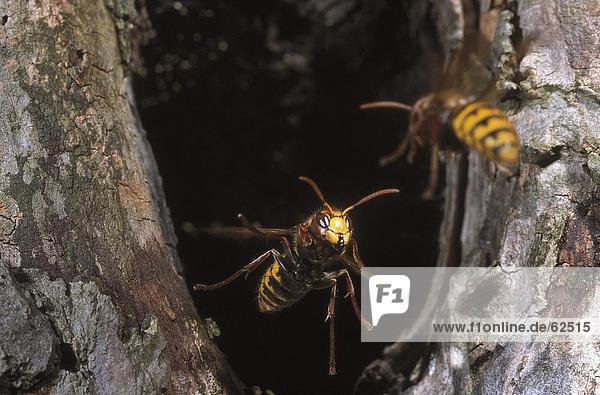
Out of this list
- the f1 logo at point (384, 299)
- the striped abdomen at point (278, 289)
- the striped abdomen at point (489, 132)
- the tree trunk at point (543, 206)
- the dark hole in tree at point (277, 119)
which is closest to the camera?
the tree trunk at point (543, 206)

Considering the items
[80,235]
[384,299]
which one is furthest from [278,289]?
[80,235]

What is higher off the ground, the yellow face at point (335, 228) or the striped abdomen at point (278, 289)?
the yellow face at point (335, 228)

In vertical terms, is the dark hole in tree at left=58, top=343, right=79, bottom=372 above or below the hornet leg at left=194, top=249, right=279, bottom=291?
below

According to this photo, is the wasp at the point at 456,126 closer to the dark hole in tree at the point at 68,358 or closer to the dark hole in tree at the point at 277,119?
the dark hole in tree at the point at 277,119

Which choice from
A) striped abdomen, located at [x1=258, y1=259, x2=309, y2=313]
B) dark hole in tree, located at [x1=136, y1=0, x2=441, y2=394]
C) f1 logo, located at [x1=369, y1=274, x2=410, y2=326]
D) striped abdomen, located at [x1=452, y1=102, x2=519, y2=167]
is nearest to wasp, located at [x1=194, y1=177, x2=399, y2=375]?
striped abdomen, located at [x1=258, y1=259, x2=309, y2=313]

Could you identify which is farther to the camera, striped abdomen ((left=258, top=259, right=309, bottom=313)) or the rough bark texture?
striped abdomen ((left=258, top=259, right=309, bottom=313))

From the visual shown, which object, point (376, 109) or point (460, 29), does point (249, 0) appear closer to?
point (376, 109)

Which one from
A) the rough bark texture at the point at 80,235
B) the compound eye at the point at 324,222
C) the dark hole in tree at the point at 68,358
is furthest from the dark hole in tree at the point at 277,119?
the dark hole in tree at the point at 68,358

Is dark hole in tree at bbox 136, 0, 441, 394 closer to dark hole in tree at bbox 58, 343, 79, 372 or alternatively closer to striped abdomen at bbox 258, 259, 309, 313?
striped abdomen at bbox 258, 259, 309, 313
